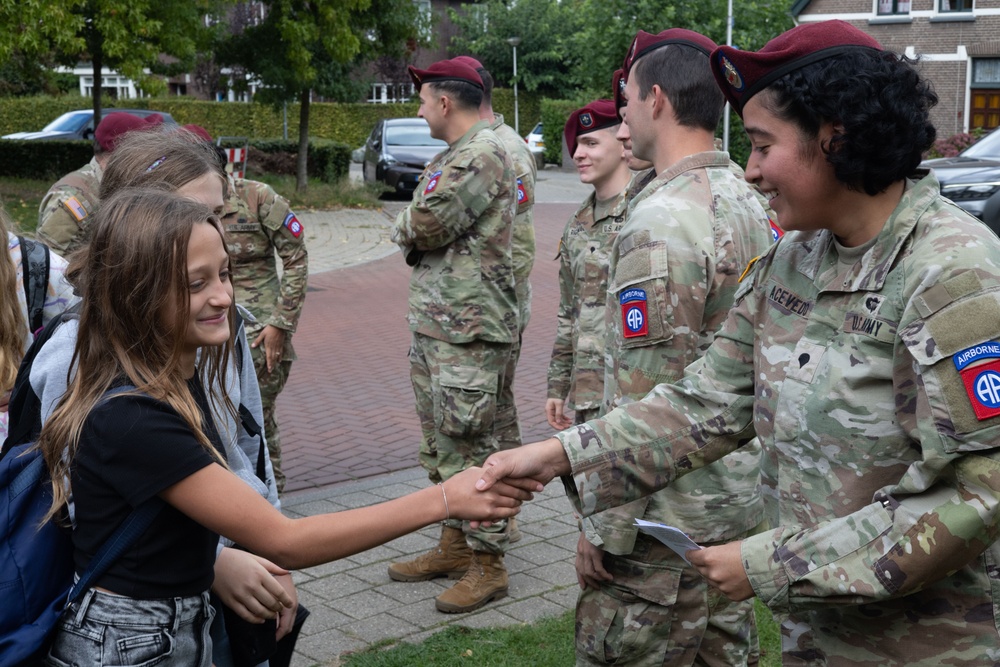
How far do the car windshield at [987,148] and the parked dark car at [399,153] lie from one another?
12235mm

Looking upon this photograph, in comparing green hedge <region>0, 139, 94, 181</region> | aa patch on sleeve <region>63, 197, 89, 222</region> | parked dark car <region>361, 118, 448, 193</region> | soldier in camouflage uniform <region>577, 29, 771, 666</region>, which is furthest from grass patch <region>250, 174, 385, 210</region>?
soldier in camouflage uniform <region>577, 29, 771, 666</region>

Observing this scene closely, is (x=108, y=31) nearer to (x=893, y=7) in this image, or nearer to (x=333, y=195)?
(x=333, y=195)

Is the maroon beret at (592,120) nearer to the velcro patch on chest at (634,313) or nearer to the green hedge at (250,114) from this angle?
the velcro patch on chest at (634,313)

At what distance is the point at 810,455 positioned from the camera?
84.7 inches

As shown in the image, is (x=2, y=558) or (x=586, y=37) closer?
(x=2, y=558)

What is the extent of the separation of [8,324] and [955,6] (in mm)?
34980

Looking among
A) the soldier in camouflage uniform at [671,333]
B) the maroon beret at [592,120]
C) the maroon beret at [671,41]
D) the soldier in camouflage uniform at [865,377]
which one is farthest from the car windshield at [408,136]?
the soldier in camouflage uniform at [865,377]

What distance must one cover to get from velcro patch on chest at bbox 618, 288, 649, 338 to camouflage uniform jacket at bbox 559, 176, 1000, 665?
18.8 inches

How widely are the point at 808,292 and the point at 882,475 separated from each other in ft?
1.37

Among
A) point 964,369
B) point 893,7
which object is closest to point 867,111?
point 964,369

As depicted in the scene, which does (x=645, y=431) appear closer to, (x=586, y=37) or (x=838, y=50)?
Result: (x=838, y=50)

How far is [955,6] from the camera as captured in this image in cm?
3291

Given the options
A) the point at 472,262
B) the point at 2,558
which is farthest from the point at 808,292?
the point at 472,262

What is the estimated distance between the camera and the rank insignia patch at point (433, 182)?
496 centimetres
